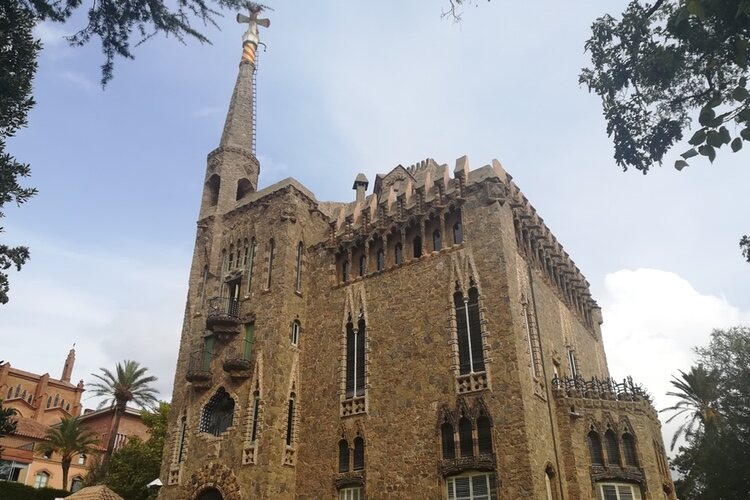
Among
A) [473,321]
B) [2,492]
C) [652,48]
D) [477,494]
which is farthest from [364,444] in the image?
[2,492]

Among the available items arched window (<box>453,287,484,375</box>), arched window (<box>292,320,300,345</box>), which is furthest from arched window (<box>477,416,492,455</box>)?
arched window (<box>292,320,300,345</box>)

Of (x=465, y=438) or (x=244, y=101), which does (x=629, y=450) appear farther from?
(x=244, y=101)

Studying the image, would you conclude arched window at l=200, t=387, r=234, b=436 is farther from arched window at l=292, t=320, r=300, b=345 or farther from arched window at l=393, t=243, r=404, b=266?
arched window at l=393, t=243, r=404, b=266

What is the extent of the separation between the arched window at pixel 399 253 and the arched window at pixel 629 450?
32.7 feet

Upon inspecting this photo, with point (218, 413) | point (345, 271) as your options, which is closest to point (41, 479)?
point (218, 413)

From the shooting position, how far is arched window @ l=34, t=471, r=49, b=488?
46522mm

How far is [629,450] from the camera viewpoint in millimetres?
19656

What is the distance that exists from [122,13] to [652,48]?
9149 mm

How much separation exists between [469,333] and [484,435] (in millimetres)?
3367

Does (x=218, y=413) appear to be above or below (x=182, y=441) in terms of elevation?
above

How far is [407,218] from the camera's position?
23266 mm

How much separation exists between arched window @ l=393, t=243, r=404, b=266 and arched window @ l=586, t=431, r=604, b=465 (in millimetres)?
9113

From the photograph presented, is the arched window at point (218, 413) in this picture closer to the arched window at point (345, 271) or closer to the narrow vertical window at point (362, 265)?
the arched window at point (345, 271)

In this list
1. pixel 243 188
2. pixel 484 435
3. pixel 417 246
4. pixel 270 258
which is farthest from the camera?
pixel 243 188
